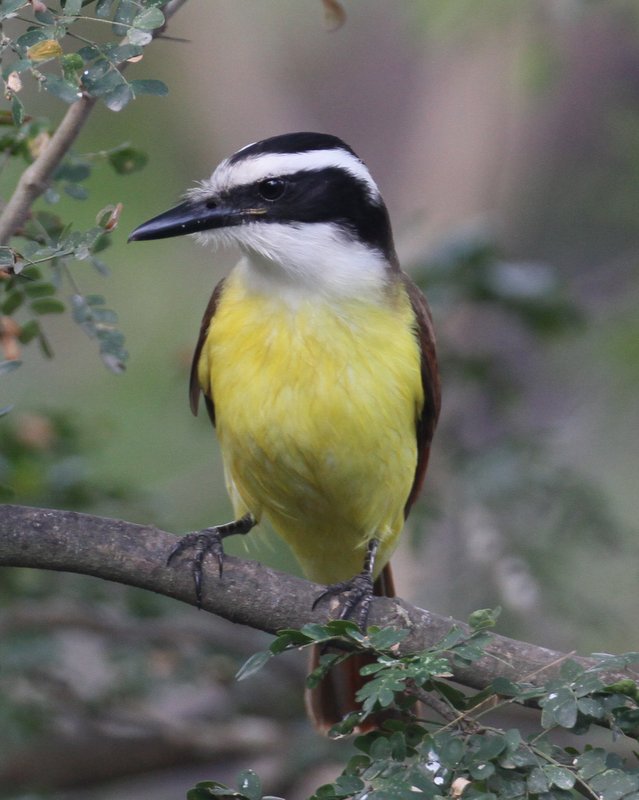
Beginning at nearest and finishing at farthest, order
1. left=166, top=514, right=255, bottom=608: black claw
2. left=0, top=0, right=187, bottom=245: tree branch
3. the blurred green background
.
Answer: left=0, top=0, right=187, bottom=245: tree branch, left=166, top=514, right=255, bottom=608: black claw, the blurred green background

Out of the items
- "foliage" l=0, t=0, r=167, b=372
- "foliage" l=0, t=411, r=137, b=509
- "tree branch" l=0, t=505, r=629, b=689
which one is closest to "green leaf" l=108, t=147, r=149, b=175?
"foliage" l=0, t=0, r=167, b=372

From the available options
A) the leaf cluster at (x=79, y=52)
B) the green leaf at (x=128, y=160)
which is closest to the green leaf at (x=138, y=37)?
the leaf cluster at (x=79, y=52)

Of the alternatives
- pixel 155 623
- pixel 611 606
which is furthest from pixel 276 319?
pixel 611 606

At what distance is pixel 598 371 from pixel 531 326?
123 cm

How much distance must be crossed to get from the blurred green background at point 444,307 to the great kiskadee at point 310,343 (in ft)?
1.81

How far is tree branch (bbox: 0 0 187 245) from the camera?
2.93m

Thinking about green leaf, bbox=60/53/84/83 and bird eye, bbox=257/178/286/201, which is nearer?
green leaf, bbox=60/53/84/83

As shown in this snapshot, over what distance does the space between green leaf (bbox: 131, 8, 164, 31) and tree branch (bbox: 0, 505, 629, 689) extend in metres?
1.14

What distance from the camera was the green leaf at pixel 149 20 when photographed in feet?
8.45

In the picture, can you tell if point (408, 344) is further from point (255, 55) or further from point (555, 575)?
point (255, 55)

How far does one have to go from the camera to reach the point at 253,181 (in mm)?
3584

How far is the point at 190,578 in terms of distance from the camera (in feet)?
10.2

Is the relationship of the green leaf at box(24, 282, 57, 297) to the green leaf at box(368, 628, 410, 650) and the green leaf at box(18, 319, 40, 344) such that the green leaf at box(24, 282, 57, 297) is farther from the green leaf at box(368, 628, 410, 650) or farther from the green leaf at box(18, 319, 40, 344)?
the green leaf at box(368, 628, 410, 650)

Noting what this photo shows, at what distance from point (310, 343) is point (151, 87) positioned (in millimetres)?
1075
